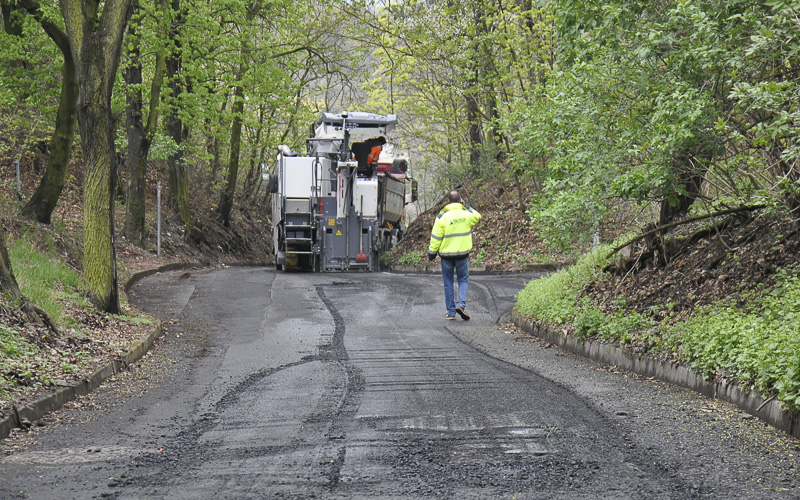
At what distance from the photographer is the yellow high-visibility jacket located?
1245 centimetres

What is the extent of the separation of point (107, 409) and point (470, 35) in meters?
19.0

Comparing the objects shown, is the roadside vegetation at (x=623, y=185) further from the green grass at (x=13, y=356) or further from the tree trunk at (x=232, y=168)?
the tree trunk at (x=232, y=168)

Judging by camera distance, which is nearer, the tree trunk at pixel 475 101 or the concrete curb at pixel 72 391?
the concrete curb at pixel 72 391

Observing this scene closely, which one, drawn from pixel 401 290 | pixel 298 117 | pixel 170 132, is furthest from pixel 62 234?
pixel 298 117

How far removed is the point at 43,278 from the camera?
11117mm

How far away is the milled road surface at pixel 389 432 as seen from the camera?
14.4ft

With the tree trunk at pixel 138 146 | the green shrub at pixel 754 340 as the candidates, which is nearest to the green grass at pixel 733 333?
the green shrub at pixel 754 340

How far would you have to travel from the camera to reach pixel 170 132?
→ 25.2 meters

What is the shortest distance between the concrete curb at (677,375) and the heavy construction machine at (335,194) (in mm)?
11428

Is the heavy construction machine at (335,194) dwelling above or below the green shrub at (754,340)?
above

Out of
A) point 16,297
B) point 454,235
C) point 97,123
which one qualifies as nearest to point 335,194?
point 454,235

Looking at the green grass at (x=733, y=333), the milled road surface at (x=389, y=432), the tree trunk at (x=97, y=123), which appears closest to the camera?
the milled road surface at (x=389, y=432)

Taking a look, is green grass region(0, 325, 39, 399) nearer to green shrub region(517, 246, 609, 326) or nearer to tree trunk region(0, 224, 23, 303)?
tree trunk region(0, 224, 23, 303)

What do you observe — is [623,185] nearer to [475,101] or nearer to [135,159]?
[135,159]
